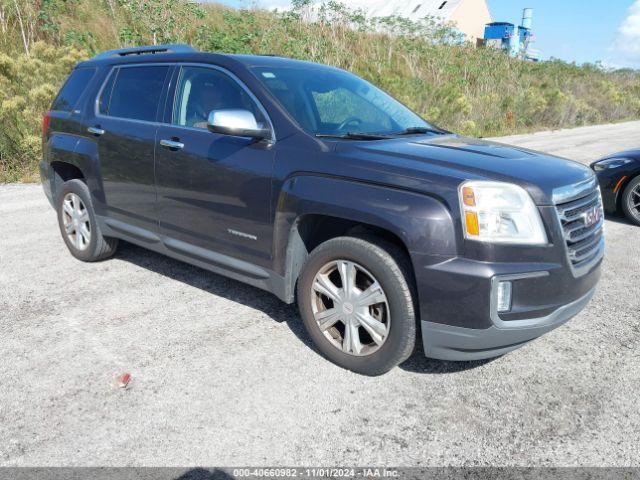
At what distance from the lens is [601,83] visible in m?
31.0

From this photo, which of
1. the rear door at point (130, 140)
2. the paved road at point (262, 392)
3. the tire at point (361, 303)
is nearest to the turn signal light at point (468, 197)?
the tire at point (361, 303)

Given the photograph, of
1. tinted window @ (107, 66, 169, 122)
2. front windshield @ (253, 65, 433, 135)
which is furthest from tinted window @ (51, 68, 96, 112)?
front windshield @ (253, 65, 433, 135)

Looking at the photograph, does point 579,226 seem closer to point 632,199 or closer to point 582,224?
point 582,224

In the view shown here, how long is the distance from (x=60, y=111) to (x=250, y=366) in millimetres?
3549

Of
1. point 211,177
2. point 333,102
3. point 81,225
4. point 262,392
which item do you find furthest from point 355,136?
point 81,225

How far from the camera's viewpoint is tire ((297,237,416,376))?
2945 mm

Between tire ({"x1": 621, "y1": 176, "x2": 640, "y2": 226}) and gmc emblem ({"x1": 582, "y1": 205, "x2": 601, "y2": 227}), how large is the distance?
4.18 metres

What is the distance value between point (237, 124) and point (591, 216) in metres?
2.23

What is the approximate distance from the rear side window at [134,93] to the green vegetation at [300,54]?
18.0 ft

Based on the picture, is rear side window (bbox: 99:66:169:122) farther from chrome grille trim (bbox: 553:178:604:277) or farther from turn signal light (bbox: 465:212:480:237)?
chrome grille trim (bbox: 553:178:604:277)

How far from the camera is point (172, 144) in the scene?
3986mm

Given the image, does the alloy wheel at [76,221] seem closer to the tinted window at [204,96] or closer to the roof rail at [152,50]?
the roof rail at [152,50]

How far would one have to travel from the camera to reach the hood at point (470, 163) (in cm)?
286

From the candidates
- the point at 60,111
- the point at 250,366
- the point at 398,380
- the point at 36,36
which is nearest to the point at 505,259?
the point at 398,380
